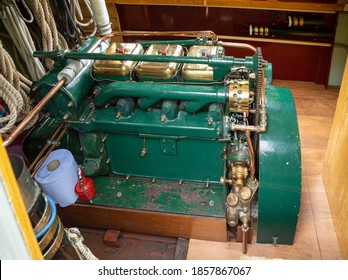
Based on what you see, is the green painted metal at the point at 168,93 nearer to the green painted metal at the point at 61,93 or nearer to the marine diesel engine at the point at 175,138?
the marine diesel engine at the point at 175,138

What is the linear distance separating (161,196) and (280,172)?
2.46ft

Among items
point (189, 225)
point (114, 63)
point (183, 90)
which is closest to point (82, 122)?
point (114, 63)

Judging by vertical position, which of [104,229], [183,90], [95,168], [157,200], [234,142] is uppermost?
[183,90]

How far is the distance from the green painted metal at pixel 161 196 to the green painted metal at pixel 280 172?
0.98 feet

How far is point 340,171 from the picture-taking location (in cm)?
209

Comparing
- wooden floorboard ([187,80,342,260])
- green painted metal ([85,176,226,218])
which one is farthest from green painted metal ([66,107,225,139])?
wooden floorboard ([187,80,342,260])

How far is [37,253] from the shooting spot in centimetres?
90

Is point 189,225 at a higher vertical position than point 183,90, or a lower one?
lower

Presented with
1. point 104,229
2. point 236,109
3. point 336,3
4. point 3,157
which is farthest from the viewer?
point 336,3

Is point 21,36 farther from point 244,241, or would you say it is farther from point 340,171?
point 340,171

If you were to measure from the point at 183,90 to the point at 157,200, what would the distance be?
0.69m

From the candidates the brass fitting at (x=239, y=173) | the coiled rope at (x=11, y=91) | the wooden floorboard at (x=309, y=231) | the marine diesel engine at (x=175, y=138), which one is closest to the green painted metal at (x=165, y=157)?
the marine diesel engine at (x=175, y=138)

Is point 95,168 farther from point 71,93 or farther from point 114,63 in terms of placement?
point 114,63

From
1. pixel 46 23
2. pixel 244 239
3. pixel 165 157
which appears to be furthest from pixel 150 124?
pixel 46 23
